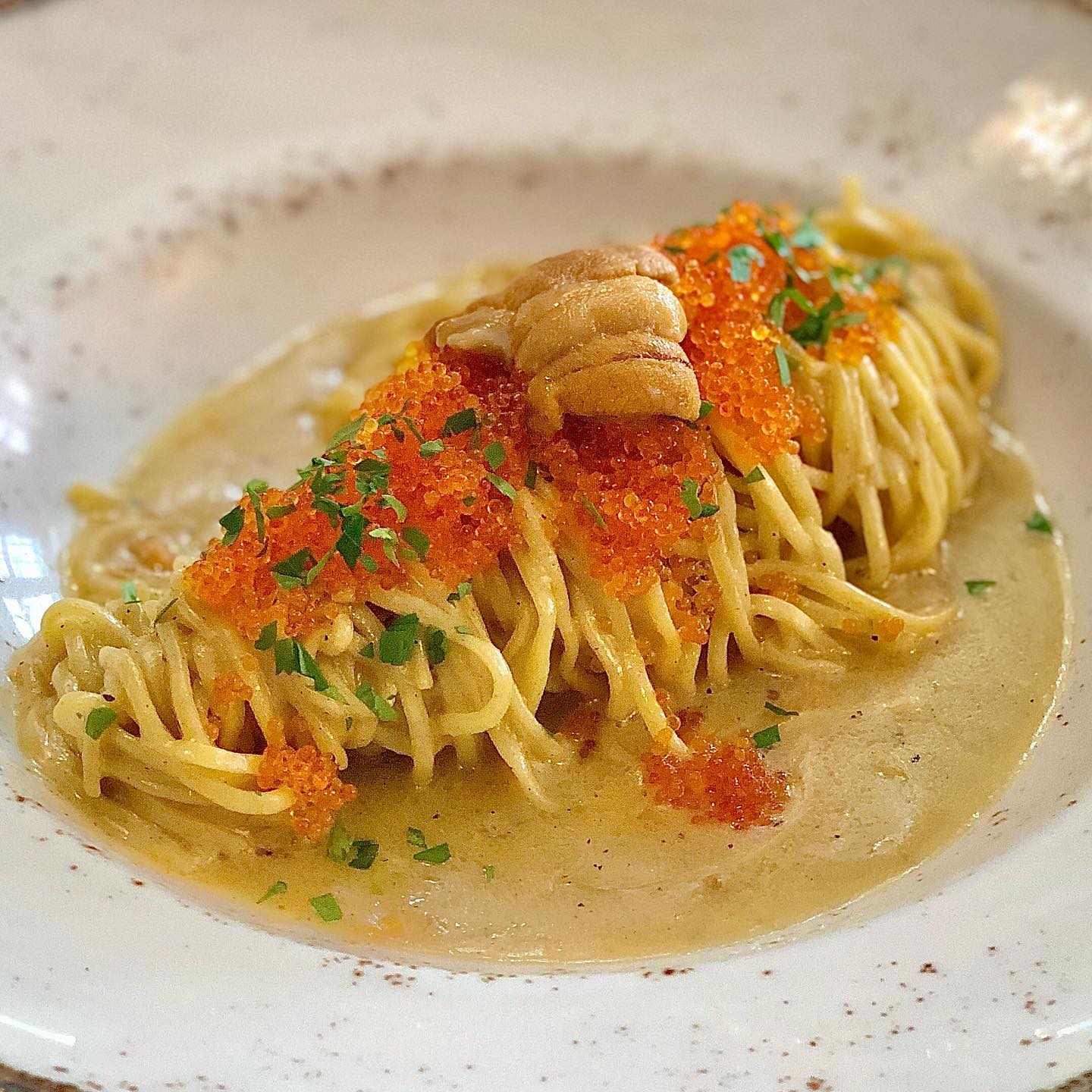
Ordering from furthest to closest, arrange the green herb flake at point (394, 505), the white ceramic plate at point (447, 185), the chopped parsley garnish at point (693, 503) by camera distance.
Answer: the chopped parsley garnish at point (693, 503) → the green herb flake at point (394, 505) → the white ceramic plate at point (447, 185)

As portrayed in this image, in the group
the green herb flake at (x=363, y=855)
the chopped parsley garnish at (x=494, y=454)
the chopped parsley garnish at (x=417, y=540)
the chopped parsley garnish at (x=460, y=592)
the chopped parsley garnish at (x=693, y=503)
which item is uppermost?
the chopped parsley garnish at (x=494, y=454)

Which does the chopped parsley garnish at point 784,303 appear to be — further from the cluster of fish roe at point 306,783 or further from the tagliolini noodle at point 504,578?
the cluster of fish roe at point 306,783

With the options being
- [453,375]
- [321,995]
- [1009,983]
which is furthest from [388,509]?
[1009,983]

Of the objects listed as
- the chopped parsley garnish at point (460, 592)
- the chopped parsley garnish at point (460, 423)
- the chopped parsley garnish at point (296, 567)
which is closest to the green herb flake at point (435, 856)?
the chopped parsley garnish at point (460, 592)

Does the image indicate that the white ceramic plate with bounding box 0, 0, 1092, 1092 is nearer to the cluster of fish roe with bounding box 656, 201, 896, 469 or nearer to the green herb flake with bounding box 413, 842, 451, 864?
the green herb flake with bounding box 413, 842, 451, 864

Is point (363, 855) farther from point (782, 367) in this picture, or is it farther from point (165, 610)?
point (782, 367)

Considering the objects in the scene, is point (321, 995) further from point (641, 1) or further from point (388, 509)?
point (641, 1)
